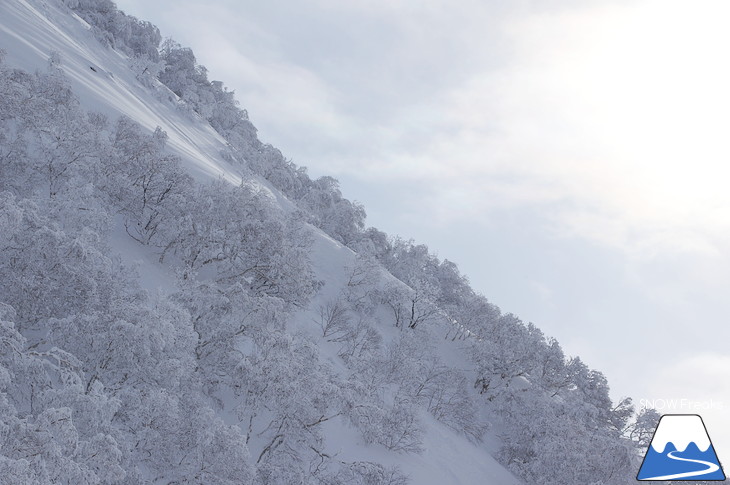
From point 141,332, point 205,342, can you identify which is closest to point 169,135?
point 205,342

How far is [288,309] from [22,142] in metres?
12.2

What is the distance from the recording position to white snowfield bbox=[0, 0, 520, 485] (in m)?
25.2

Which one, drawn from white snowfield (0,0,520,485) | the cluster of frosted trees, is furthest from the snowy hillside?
white snowfield (0,0,520,485)

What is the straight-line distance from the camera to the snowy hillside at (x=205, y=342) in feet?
47.3

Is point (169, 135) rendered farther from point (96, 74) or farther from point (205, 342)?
point (205, 342)

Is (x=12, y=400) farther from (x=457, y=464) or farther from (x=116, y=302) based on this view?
(x=457, y=464)

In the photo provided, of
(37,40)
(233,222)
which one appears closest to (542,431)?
(233,222)

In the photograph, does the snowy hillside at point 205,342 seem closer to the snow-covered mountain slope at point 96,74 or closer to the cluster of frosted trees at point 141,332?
the cluster of frosted trees at point 141,332

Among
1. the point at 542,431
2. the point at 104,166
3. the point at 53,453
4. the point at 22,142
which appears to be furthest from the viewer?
the point at 542,431

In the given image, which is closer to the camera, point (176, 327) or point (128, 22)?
point (176, 327)

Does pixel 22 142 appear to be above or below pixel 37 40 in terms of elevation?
below

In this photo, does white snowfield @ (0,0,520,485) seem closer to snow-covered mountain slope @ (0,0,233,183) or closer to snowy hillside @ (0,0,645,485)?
snow-covered mountain slope @ (0,0,233,183)

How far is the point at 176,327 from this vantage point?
16359mm

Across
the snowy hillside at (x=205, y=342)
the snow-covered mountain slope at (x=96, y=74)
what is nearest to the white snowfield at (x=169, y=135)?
the snow-covered mountain slope at (x=96, y=74)
